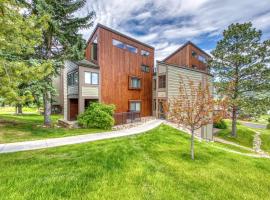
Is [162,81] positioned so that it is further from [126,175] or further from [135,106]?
[126,175]

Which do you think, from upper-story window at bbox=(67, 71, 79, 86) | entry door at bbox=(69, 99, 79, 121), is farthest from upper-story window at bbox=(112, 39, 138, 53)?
entry door at bbox=(69, 99, 79, 121)

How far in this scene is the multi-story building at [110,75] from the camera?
14.7 m

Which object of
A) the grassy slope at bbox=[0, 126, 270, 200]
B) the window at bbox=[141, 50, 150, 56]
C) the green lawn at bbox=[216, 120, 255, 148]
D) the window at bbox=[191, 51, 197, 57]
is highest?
the window at bbox=[191, 51, 197, 57]

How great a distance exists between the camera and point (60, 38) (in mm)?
13016

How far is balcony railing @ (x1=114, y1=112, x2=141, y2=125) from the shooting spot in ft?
53.0

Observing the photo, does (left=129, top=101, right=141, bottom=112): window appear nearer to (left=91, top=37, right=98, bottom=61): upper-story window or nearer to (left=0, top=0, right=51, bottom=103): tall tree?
(left=91, top=37, right=98, bottom=61): upper-story window

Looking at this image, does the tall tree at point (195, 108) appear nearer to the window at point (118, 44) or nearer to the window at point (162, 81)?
the window at point (162, 81)

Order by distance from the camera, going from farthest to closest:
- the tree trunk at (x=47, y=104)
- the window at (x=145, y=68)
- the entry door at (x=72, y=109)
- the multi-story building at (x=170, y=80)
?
the window at (x=145, y=68)
the multi-story building at (x=170, y=80)
the entry door at (x=72, y=109)
the tree trunk at (x=47, y=104)

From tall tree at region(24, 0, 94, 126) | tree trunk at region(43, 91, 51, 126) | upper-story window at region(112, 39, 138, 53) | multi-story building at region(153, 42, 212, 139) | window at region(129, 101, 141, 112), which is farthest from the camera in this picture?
window at region(129, 101, 141, 112)

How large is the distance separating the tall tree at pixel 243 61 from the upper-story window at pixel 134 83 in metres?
9.24

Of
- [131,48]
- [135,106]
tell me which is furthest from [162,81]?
[131,48]

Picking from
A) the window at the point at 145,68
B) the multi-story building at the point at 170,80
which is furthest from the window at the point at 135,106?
the window at the point at 145,68

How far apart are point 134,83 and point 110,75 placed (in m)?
3.79

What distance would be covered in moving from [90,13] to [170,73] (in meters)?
10.1
